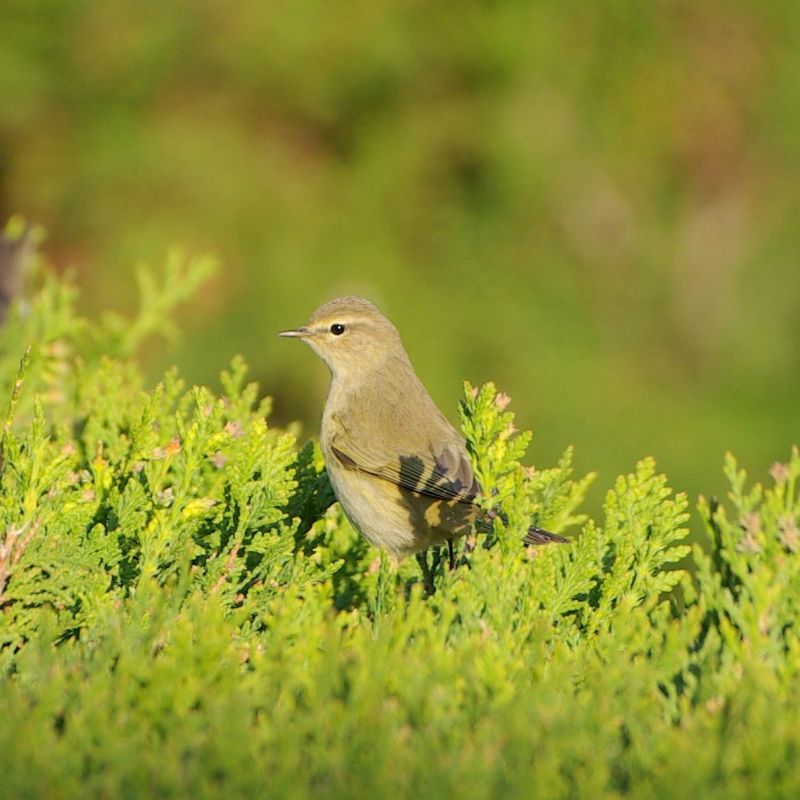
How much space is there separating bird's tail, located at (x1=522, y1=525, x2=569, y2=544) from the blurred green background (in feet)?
16.0

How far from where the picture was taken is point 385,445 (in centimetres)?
413

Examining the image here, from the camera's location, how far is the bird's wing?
12.1 feet

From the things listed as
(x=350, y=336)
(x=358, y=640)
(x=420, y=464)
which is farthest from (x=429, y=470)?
(x=358, y=640)

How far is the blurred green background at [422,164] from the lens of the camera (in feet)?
27.3

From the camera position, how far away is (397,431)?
4.19m

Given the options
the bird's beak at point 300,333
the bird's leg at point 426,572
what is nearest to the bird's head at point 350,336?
the bird's beak at point 300,333

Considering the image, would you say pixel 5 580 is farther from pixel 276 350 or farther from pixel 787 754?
pixel 276 350

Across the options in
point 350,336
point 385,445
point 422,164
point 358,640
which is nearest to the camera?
point 358,640

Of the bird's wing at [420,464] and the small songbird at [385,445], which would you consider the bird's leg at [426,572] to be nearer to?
the small songbird at [385,445]

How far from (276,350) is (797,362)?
3.88 metres

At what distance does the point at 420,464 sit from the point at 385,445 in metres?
0.22

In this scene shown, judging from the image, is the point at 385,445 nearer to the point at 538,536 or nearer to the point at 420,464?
the point at 420,464

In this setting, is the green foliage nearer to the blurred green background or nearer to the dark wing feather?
the dark wing feather

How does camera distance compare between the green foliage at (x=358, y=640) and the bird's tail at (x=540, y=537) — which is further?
the bird's tail at (x=540, y=537)
